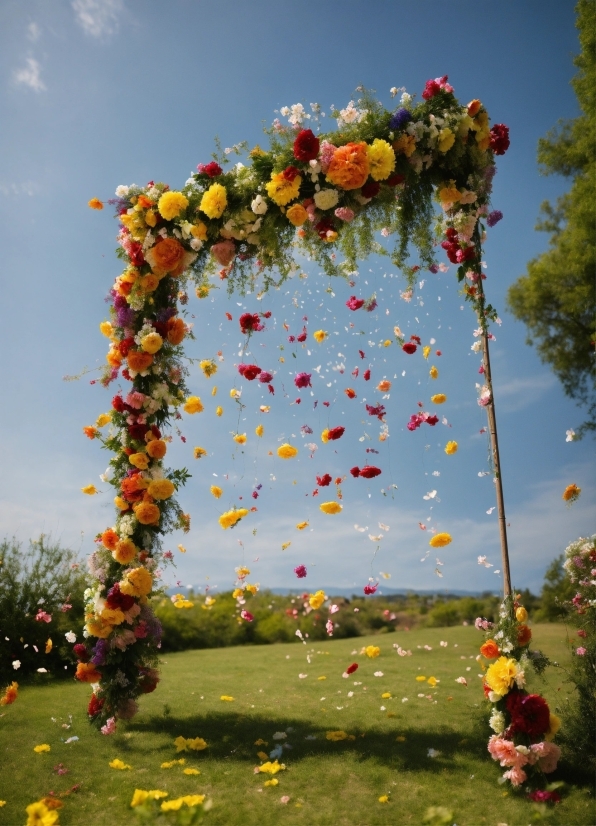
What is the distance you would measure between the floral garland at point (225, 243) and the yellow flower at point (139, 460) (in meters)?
0.01

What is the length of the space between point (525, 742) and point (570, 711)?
28.8 inches

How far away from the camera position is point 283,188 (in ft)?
18.6

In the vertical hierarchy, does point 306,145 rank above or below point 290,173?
above

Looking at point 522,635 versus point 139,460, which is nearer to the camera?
point 522,635

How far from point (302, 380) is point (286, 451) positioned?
0.87 m

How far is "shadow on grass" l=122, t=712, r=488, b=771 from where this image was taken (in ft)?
16.4

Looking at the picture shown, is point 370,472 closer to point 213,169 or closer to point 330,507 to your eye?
point 330,507

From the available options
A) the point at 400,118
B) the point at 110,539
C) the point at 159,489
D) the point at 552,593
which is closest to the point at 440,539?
the point at 159,489

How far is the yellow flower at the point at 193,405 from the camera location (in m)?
6.45

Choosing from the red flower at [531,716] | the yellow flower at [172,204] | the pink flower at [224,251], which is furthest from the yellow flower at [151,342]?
the red flower at [531,716]

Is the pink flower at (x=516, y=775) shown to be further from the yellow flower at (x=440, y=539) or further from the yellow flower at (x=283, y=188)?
the yellow flower at (x=283, y=188)

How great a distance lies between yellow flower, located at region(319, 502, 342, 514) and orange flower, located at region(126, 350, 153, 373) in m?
2.49


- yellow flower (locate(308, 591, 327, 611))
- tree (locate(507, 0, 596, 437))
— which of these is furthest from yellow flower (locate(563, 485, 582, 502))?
tree (locate(507, 0, 596, 437))

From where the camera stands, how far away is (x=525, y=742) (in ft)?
14.5
